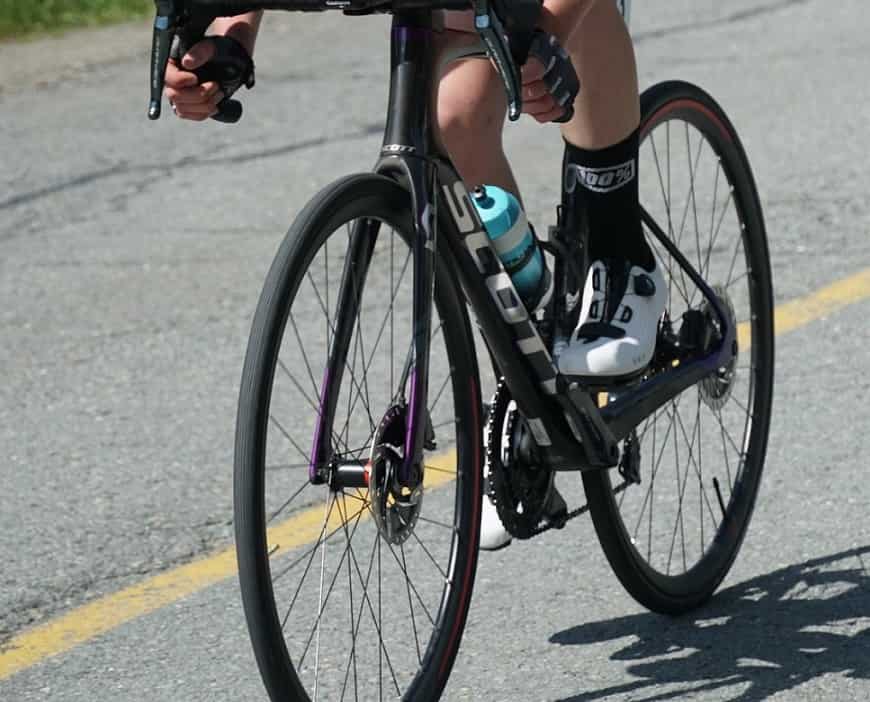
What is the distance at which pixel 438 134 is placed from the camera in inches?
127

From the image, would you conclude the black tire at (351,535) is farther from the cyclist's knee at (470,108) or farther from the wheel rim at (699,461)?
the wheel rim at (699,461)

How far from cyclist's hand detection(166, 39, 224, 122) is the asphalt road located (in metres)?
1.09

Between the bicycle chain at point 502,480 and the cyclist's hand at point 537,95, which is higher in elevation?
the cyclist's hand at point 537,95

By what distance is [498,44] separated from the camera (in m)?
2.98

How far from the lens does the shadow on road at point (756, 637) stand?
12.0 ft

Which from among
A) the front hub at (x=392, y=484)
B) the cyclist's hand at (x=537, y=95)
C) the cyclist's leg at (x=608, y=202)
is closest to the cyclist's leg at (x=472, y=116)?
the cyclist's leg at (x=608, y=202)

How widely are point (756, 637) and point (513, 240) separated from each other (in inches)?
38.3

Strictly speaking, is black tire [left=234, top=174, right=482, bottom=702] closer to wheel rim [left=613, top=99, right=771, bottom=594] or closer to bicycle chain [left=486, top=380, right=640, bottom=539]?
bicycle chain [left=486, top=380, right=640, bottom=539]

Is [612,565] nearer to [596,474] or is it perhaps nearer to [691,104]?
[596,474]

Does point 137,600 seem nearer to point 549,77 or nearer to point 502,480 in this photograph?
point 502,480

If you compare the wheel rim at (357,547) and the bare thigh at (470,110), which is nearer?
the wheel rim at (357,547)

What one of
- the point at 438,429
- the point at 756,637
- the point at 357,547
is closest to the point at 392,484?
the point at 756,637

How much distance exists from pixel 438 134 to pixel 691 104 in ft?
3.18

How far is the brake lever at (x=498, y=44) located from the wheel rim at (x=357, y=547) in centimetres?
32
